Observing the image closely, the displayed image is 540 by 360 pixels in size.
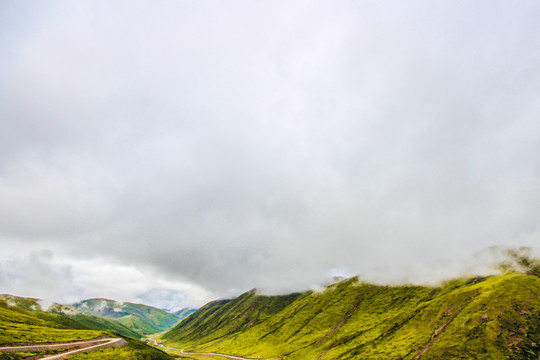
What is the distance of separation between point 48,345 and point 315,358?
6398 inches

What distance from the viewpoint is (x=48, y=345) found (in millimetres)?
87125

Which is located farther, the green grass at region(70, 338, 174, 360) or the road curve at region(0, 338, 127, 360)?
the green grass at region(70, 338, 174, 360)

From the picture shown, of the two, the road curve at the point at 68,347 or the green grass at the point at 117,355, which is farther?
the green grass at the point at 117,355

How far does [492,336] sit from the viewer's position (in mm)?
120562

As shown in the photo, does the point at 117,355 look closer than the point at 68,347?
No

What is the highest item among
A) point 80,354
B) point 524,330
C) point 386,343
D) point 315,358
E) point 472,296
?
point 472,296

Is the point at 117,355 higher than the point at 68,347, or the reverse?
the point at 68,347

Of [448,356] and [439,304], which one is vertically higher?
[439,304]

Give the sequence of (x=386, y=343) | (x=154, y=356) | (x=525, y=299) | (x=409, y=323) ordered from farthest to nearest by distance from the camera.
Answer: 1. (x=409, y=323)
2. (x=386, y=343)
3. (x=525, y=299)
4. (x=154, y=356)

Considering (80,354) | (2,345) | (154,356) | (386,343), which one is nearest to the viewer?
(2,345)

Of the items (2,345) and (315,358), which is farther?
(315,358)

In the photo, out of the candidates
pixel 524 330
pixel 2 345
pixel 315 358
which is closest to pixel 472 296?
pixel 524 330

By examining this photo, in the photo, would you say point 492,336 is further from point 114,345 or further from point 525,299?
point 114,345

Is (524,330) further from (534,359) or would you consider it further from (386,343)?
(386,343)
